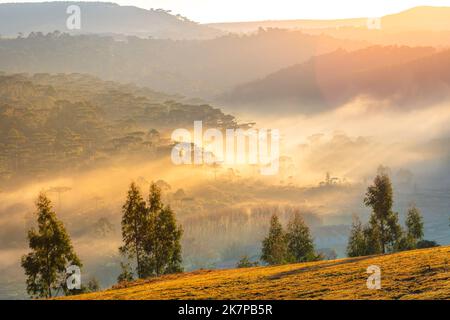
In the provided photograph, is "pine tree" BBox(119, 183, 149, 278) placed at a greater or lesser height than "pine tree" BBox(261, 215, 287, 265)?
greater

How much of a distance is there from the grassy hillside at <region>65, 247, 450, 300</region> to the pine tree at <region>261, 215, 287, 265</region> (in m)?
38.0

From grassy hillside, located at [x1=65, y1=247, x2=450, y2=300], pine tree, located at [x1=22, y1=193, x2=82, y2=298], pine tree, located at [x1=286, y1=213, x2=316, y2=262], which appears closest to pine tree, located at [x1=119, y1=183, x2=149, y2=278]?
pine tree, located at [x1=22, y1=193, x2=82, y2=298]

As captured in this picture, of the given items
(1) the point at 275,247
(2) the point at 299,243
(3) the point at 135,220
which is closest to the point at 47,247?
(3) the point at 135,220

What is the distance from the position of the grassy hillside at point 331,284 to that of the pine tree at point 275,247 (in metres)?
38.0

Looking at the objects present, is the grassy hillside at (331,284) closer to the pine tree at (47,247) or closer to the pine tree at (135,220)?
the pine tree at (47,247)

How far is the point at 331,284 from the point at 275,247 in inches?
2203

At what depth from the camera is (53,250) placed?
3231 inches

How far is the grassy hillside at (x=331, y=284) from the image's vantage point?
4694 cm

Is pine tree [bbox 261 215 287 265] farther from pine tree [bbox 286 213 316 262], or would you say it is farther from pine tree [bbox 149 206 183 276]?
pine tree [bbox 149 206 183 276]

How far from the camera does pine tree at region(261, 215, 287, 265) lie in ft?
357

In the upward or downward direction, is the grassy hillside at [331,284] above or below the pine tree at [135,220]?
below

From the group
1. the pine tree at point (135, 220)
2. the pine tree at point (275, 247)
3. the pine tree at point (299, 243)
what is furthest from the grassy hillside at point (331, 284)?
the pine tree at point (299, 243)
